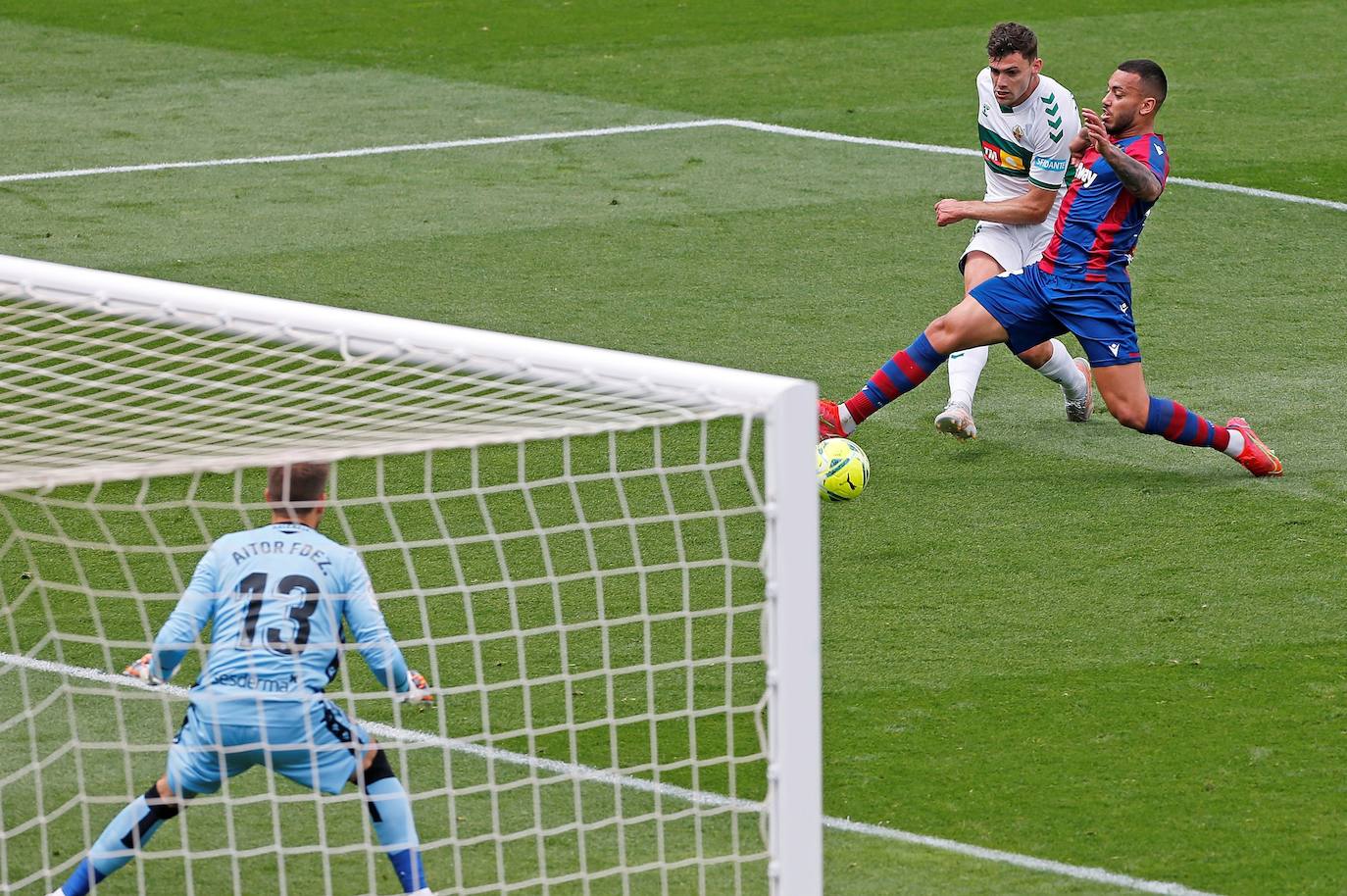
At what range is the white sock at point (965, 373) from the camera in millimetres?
8617

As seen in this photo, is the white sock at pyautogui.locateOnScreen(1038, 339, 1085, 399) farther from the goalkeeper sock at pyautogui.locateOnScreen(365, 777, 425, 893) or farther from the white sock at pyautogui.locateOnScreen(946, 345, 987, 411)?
the goalkeeper sock at pyautogui.locateOnScreen(365, 777, 425, 893)

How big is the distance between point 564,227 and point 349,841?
694 cm

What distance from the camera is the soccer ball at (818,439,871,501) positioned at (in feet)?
25.5

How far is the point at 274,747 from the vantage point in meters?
4.89

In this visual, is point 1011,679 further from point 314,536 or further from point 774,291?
point 774,291

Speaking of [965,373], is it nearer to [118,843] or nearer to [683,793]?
[683,793]

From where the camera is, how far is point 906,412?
914 centimetres

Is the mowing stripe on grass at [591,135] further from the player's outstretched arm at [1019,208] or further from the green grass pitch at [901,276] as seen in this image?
the player's outstretched arm at [1019,208]

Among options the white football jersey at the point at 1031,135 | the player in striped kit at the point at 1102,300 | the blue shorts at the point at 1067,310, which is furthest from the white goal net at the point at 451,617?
the white football jersey at the point at 1031,135

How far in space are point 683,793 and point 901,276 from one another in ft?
19.1

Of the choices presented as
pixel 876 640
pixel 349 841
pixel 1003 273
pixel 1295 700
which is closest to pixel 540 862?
pixel 349 841

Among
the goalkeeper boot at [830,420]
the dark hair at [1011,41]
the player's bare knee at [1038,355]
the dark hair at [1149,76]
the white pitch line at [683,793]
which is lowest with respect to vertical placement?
the white pitch line at [683,793]

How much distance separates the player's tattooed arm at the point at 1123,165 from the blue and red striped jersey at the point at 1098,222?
105mm

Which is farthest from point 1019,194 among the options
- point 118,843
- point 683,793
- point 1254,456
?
point 118,843
